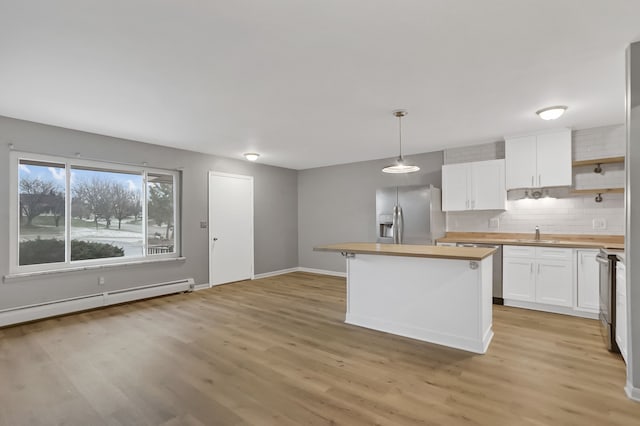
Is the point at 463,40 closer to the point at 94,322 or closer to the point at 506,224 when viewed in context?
the point at 506,224

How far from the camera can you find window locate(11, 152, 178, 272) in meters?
4.11

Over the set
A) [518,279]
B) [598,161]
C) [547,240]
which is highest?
[598,161]

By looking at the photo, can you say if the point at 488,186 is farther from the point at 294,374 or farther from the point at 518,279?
the point at 294,374

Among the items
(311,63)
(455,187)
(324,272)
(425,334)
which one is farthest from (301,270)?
(311,63)

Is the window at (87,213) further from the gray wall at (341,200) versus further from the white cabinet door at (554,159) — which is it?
the white cabinet door at (554,159)

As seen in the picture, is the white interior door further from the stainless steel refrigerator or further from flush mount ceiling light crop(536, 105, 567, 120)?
flush mount ceiling light crop(536, 105, 567, 120)

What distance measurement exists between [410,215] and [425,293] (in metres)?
2.33

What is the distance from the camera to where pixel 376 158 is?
21.6 ft

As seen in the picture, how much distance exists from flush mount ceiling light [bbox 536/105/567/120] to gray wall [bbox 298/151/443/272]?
86.7 inches

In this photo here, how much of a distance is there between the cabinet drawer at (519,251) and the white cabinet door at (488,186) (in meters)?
0.69

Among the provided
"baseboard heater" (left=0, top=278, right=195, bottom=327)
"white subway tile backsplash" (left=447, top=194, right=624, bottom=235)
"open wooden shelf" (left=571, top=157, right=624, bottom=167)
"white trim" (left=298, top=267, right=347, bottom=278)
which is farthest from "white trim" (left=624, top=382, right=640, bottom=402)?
"baseboard heater" (left=0, top=278, right=195, bottom=327)

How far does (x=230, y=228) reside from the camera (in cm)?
642

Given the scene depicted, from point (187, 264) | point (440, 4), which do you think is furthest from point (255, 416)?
point (187, 264)

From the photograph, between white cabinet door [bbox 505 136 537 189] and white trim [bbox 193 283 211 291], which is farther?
white trim [bbox 193 283 211 291]
